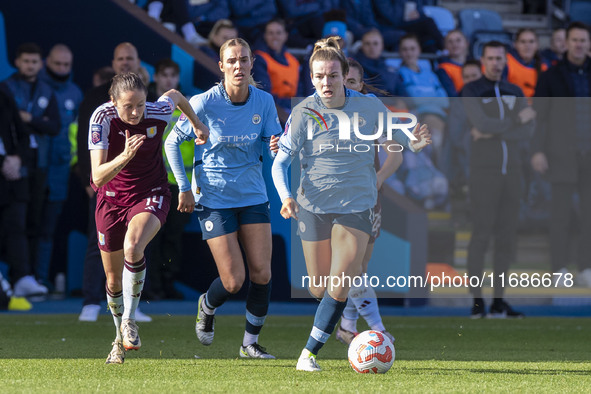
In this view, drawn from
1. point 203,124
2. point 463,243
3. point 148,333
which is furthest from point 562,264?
point 203,124

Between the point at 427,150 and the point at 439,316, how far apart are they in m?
1.79

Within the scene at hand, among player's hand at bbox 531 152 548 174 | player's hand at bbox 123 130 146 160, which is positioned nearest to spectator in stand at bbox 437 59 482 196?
player's hand at bbox 531 152 548 174

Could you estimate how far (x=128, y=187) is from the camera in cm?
702

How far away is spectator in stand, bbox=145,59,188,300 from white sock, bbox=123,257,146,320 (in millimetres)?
3778

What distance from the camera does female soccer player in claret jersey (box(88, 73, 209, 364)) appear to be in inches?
267

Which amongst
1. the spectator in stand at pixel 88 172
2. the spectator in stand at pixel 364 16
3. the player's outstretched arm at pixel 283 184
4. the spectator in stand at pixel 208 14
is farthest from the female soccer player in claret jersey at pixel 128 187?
the spectator in stand at pixel 364 16

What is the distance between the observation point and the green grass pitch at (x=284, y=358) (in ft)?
19.6

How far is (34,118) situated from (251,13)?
12.0 ft

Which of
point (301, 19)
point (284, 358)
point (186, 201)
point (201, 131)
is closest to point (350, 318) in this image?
point (284, 358)

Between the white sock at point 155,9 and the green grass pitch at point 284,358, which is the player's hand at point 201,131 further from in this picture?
the white sock at point 155,9

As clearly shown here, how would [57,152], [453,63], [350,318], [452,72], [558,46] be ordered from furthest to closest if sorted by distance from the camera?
[558,46], [453,63], [452,72], [57,152], [350,318]

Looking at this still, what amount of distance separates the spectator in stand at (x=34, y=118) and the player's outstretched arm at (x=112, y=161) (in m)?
4.62

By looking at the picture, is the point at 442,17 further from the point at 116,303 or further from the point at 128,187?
the point at 116,303

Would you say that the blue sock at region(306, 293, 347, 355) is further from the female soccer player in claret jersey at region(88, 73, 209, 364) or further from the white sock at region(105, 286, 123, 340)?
the white sock at region(105, 286, 123, 340)
